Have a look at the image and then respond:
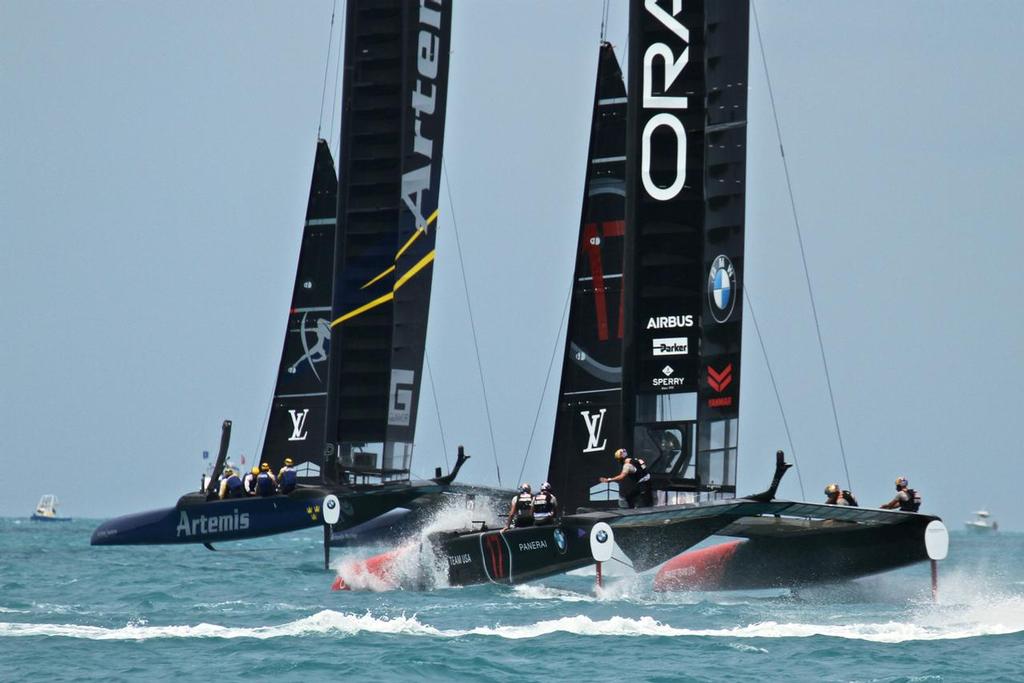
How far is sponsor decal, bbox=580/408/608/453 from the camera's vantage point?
86.8 ft

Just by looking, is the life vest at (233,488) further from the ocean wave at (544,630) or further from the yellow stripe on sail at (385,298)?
the ocean wave at (544,630)

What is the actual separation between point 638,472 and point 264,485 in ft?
31.0

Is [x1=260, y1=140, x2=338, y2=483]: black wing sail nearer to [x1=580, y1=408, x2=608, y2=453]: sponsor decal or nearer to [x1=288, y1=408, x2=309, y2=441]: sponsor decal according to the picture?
[x1=288, y1=408, x2=309, y2=441]: sponsor decal

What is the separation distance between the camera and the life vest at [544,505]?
25.3 metres

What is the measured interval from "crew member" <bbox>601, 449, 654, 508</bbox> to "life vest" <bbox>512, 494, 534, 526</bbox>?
5.13 feet

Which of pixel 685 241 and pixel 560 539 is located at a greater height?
pixel 685 241

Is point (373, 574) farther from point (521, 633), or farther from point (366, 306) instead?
point (521, 633)

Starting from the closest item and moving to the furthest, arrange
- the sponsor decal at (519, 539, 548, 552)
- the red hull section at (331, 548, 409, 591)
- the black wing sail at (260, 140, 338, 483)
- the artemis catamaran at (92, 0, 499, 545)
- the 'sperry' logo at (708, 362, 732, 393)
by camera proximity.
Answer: the 'sperry' logo at (708, 362, 732, 393) → the sponsor decal at (519, 539, 548, 552) → the red hull section at (331, 548, 409, 591) → the artemis catamaran at (92, 0, 499, 545) → the black wing sail at (260, 140, 338, 483)

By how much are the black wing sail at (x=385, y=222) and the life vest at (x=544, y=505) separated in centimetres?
775

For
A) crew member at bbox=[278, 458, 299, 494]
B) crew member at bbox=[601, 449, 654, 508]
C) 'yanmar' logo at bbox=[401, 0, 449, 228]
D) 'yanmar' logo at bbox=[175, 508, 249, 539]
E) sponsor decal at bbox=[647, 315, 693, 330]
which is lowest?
'yanmar' logo at bbox=[175, 508, 249, 539]

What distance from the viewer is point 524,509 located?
84.5ft

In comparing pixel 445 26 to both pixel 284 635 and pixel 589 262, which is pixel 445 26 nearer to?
pixel 589 262

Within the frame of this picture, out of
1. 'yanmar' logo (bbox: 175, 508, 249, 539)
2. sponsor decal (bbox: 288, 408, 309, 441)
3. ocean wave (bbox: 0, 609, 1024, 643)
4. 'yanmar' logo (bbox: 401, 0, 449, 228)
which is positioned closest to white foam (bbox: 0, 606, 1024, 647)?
ocean wave (bbox: 0, 609, 1024, 643)

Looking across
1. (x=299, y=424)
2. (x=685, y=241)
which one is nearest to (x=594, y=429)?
(x=685, y=241)
